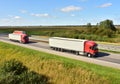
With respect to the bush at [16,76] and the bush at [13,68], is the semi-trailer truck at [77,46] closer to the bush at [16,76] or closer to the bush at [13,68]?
the bush at [16,76]

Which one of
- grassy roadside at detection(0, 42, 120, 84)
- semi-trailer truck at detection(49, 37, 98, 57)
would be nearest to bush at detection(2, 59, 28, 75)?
grassy roadside at detection(0, 42, 120, 84)

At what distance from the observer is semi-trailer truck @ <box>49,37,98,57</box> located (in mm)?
38656

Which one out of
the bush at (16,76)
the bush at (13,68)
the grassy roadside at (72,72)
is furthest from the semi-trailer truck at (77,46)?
the bush at (13,68)

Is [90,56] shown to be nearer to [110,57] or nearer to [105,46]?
[110,57]

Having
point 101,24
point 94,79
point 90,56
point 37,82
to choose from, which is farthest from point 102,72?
point 101,24

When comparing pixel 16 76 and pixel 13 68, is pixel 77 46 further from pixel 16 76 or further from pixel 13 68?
pixel 16 76

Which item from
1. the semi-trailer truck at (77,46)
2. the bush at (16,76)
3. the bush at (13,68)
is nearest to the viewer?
Result: the bush at (16,76)

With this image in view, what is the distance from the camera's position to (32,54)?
131 ft

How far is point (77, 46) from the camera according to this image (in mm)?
A: 40719

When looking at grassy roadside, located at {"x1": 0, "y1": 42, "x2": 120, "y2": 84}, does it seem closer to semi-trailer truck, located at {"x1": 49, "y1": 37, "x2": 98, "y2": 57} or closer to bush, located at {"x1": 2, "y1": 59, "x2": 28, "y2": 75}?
bush, located at {"x1": 2, "y1": 59, "x2": 28, "y2": 75}

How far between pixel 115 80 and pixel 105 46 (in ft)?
73.9

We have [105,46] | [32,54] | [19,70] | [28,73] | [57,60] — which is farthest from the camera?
[105,46]

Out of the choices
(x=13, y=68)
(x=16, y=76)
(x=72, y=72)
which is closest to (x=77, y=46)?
(x=72, y=72)

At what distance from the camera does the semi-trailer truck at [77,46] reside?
38656 millimetres
